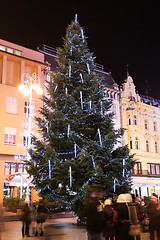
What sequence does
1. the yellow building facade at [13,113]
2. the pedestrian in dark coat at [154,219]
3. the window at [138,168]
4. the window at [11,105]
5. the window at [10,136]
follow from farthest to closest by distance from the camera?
the window at [138,168], the window at [11,105], the window at [10,136], the yellow building facade at [13,113], the pedestrian in dark coat at [154,219]

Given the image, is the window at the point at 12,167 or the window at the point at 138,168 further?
the window at the point at 138,168

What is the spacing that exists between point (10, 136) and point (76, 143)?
15.2m

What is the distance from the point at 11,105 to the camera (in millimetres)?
28859

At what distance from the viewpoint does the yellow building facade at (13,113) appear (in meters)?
27.4

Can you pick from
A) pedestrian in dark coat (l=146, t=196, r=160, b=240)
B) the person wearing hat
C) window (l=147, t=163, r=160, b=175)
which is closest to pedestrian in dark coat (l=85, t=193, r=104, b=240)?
the person wearing hat

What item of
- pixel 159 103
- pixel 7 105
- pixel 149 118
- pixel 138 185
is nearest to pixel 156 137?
pixel 149 118

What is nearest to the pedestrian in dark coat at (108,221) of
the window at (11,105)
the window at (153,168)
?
the window at (11,105)

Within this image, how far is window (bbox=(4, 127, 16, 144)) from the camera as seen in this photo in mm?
27791

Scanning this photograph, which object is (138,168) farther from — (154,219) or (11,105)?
(154,219)

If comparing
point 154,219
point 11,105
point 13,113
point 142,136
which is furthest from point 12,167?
point 154,219

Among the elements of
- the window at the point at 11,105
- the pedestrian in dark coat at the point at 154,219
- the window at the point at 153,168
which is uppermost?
the window at the point at 11,105

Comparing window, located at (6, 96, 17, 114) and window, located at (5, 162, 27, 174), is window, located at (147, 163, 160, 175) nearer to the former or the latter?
window, located at (5, 162, 27, 174)

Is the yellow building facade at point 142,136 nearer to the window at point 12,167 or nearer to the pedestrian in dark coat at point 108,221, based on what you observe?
the window at point 12,167

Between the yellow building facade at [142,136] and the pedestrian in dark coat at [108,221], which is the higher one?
the yellow building facade at [142,136]
